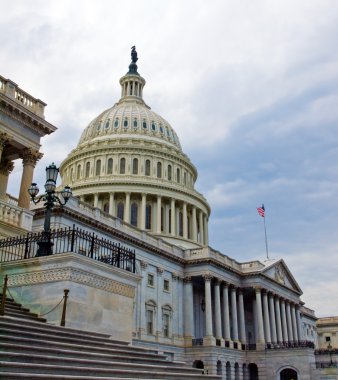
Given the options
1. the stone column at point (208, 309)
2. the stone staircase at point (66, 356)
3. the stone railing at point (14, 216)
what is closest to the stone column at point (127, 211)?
the stone column at point (208, 309)

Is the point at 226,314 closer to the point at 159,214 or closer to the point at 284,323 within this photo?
the point at 284,323

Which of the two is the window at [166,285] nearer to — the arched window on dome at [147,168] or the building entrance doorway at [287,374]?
the building entrance doorway at [287,374]

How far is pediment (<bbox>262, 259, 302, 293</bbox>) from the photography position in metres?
71.3

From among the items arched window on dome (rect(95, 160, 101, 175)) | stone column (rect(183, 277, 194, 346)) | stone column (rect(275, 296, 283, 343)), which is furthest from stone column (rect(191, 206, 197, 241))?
stone column (rect(183, 277, 194, 346))

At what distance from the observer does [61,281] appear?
685 inches

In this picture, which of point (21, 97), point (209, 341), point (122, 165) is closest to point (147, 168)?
point (122, 165)

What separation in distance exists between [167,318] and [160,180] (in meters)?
27.2

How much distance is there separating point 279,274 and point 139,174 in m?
26.8

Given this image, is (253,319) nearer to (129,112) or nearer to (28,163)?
(129,112)

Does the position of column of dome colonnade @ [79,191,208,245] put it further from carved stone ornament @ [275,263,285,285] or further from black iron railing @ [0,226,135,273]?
black iron railing @ [0,226,135,273]

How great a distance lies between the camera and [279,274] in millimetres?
76188

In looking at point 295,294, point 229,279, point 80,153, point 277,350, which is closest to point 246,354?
point 277,350

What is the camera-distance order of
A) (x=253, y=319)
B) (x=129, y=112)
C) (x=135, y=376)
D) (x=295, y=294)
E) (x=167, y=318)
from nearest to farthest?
(x=135, y=376) < (x=167, y=318) < (x=253, y=319) < (x=295, y=294) < (x=129, y=112)

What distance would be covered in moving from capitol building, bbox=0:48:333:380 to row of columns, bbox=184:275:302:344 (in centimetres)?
15
